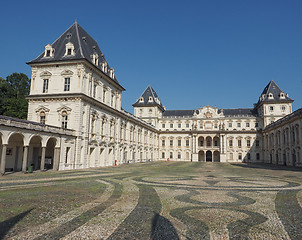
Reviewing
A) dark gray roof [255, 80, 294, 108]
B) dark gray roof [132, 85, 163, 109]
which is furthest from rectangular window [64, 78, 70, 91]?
dark gray roof [255, 80, 294, 108]

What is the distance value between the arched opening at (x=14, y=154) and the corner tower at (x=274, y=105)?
6900cm

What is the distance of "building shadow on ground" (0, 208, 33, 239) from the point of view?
6902 millimetres

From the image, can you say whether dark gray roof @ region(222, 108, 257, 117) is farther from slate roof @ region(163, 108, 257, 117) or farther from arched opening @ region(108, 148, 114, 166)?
arched opening @ region(108, 148, 114, 166)

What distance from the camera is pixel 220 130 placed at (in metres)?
78.4

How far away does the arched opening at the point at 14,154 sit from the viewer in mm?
29797

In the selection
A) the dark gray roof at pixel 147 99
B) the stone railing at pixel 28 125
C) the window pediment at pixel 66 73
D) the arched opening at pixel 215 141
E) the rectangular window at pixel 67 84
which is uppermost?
the dark gray roof at pixel 147 99

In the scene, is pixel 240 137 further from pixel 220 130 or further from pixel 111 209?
pixel 111 209

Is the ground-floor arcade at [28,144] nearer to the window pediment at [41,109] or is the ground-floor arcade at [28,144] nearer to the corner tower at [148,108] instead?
the window pediment at [41,109]

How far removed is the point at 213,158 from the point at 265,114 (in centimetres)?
2191

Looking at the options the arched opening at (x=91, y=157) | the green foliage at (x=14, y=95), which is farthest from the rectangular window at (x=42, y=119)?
the green foliage at (x=14, y=95)

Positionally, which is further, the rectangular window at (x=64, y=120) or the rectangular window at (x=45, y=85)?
the rectangular window at (x=45, y=85)

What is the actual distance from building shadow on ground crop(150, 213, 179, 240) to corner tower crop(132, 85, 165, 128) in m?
73.3

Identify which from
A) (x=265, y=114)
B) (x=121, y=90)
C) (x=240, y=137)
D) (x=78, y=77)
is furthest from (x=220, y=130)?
(x=78, y=77)

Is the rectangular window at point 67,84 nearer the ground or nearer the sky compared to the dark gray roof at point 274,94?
nearer the ground
